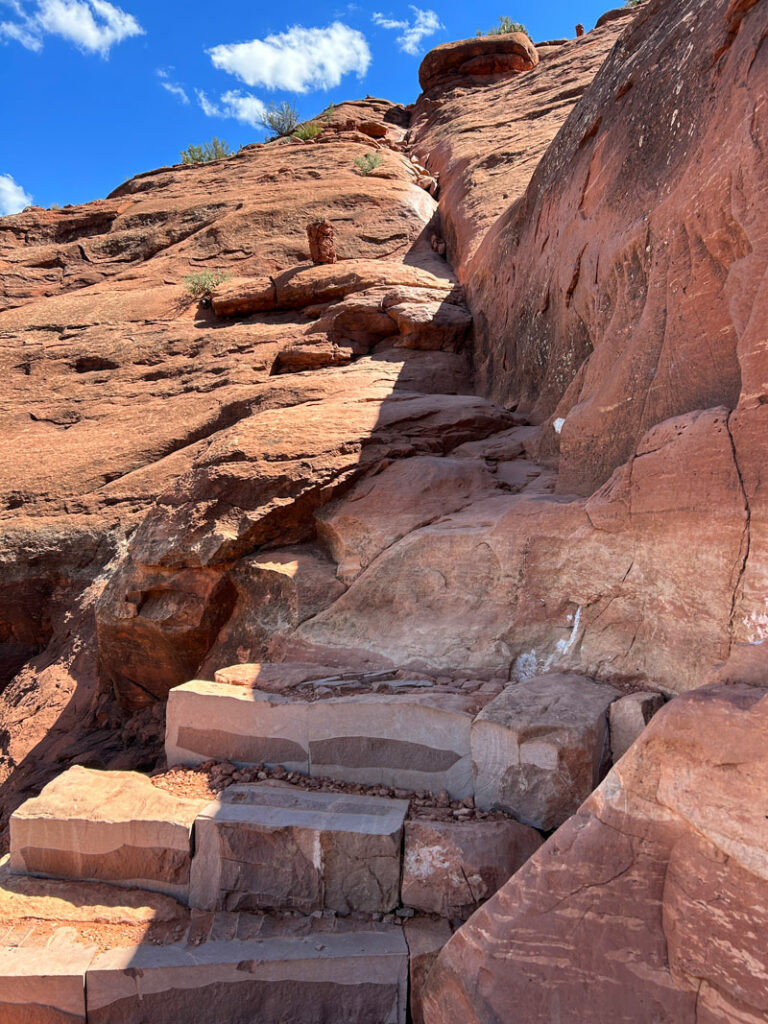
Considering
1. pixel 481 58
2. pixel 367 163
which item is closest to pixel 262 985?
pixel 367 163

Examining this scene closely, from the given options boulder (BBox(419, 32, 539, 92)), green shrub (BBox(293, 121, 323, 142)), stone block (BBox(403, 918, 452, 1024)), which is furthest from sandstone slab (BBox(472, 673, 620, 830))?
boulder (BBox(419, 32, 539, 92))

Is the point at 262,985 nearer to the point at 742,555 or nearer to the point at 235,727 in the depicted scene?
the point at 235,727

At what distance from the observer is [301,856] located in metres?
3.38

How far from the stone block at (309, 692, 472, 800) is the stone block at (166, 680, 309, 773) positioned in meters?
0.13

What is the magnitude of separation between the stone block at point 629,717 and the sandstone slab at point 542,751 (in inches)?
1.6

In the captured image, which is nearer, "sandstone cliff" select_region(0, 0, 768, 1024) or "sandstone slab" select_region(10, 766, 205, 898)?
"sandstone cliff" select_region(0, 0, 768, 1024)

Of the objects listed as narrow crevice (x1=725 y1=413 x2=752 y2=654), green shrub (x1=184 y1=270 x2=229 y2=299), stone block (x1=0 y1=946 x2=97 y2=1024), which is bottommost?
stone block (x1=0 y1=946 x2=97 y2=1024)

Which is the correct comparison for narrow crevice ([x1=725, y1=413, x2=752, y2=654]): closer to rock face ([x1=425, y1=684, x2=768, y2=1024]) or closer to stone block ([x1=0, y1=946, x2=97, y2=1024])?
rock face ([x1=425, y1=684, x2=768, y2=1024])

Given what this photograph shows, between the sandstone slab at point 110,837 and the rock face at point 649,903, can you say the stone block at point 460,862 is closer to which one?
the rock face at point 649,903

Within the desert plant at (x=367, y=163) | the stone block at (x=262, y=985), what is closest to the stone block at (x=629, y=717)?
the stone block at (x=262, y=985)

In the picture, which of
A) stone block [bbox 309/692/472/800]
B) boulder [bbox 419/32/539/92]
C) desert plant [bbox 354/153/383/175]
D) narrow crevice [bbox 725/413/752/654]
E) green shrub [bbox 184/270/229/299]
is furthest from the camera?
boulder [bbox 419/32/539/92]

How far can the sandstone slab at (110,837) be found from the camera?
3551 mm

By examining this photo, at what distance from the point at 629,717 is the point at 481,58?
19262 mm

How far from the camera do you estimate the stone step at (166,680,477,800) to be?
3.69 meters
